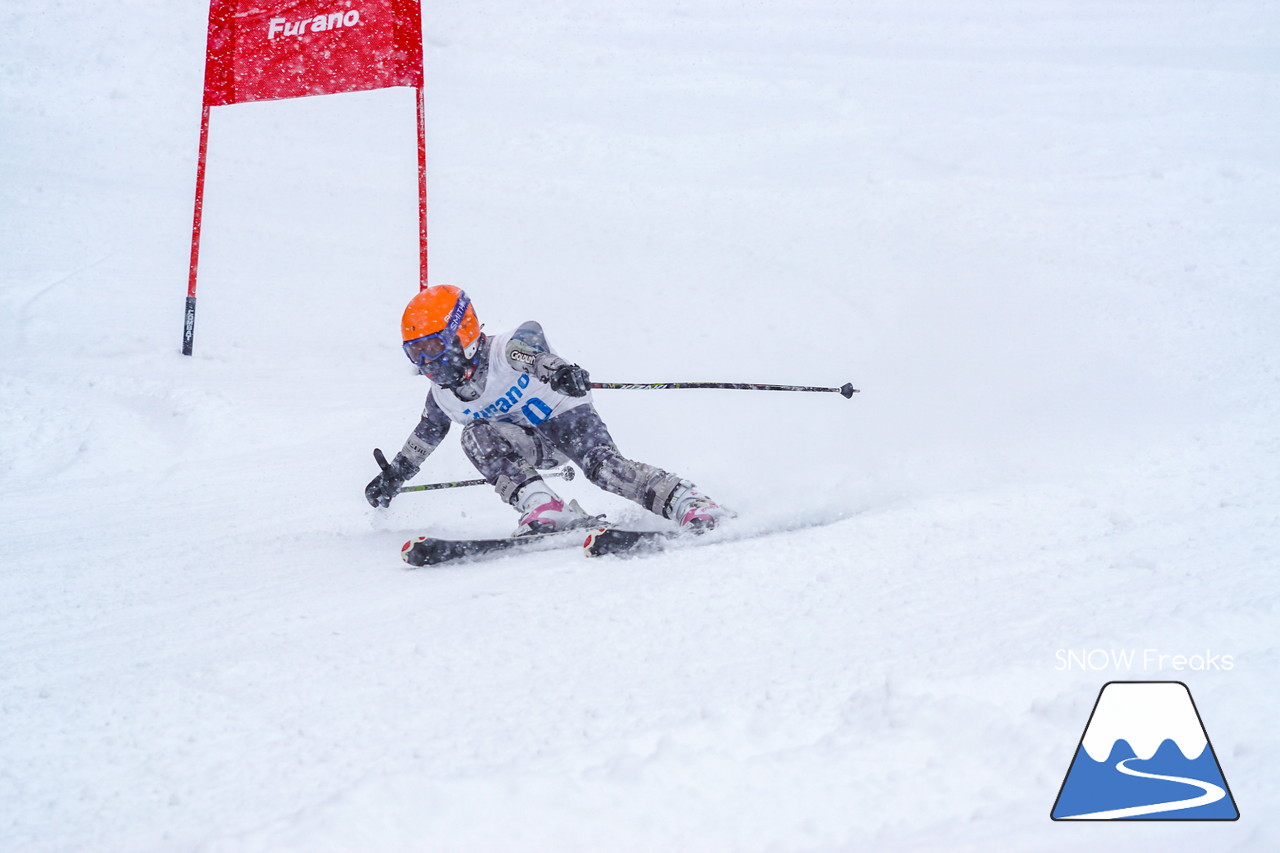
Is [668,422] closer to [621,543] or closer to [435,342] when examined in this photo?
[435,342]

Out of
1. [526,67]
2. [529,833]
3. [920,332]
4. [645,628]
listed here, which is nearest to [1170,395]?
[920,332]

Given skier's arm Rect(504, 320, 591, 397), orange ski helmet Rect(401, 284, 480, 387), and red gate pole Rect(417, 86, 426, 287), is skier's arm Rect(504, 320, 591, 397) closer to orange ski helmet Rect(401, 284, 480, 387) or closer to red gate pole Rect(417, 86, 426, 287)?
orange ski helmet Rect(401, 284, 480, 387)

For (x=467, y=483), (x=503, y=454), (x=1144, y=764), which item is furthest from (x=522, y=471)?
(x=1144, y=764)

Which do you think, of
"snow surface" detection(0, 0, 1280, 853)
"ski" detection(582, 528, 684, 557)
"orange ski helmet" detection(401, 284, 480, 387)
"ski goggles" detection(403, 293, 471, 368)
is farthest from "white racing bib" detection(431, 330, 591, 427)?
"ski" detection(582, 528, 684, 557)

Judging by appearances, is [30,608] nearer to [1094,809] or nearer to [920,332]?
[1094,809]

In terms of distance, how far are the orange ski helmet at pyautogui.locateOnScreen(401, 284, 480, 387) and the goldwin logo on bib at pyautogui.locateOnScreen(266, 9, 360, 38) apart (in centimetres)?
433

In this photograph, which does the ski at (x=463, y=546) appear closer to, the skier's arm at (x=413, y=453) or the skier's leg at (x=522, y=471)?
the skier's leg at (x=522, y=471)

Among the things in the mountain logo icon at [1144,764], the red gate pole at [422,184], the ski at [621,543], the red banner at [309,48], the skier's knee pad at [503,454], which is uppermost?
the red banner at [309,48]

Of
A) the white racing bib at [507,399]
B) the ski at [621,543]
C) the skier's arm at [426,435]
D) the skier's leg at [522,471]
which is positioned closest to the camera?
the ski at [621,543]

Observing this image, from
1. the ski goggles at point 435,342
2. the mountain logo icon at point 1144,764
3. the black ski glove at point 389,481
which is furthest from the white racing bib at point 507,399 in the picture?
the mountain logo icon at point 1144,764

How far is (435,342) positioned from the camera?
14.6ft

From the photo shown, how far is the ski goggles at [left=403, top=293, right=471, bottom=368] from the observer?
4465mm

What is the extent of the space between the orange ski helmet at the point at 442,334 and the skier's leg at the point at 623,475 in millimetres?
551

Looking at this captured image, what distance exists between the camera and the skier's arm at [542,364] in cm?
437
